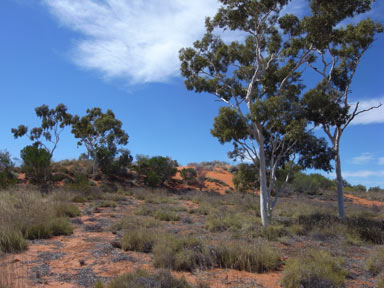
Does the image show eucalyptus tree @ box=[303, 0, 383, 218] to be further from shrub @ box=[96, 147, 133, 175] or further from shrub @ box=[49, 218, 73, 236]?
shrub @ box=[96, 147, 133, 175]

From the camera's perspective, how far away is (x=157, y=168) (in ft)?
112

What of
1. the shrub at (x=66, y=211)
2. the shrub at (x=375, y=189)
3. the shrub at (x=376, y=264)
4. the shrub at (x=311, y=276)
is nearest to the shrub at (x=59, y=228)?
the shrub at (x=66, y=211)

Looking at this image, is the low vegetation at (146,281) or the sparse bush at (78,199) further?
the sparse bush at (78,199)

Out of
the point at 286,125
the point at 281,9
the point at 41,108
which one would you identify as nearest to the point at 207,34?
the point at 281,9

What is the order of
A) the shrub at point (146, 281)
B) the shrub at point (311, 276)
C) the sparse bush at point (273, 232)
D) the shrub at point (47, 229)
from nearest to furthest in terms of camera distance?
the shrub at point (146, 281) → the shrub at point (311, 276) → the shrub at point (47, 229) → the sparse bush at point (273, 232)

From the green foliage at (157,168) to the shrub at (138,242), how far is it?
23841 mm

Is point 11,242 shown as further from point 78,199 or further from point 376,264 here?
point 78,199

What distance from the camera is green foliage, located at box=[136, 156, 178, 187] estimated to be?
3266cm

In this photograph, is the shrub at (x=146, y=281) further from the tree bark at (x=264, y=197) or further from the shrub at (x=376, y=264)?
the tree bark at (x=264, y=197)

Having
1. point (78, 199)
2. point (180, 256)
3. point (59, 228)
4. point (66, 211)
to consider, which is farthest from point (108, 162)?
point (180, 256)

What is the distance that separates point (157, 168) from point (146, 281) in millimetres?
29492

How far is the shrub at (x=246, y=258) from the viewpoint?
6324 millimetres

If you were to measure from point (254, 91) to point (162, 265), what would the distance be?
1038 centimetres

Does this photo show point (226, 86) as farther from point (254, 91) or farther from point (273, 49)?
point (273, 49)
